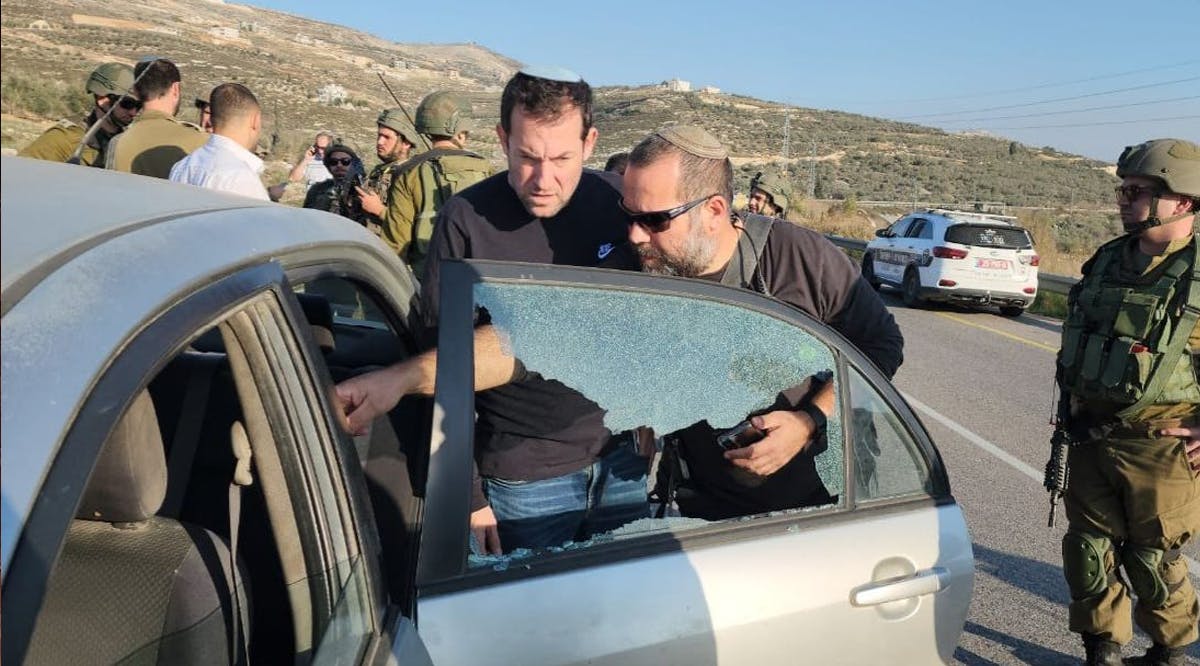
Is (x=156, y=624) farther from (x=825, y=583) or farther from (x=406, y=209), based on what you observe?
(x=406, y=209)

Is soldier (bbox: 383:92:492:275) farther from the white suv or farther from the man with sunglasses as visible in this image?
the white suv

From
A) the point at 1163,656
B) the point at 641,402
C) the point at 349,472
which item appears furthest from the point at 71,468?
the point at 1163,656

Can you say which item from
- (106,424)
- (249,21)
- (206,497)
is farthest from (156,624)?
(249,21)

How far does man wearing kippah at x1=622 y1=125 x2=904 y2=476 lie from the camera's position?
81.4 inches

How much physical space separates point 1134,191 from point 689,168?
70.5 inches

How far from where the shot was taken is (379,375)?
6.02 feet

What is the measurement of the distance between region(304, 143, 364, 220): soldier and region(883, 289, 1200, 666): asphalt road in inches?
159

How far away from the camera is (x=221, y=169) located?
348 centimetres

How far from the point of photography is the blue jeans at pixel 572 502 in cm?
197

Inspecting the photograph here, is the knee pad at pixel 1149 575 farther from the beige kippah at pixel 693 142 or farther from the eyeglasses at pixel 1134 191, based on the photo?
the beige kippah at pixel 693 142

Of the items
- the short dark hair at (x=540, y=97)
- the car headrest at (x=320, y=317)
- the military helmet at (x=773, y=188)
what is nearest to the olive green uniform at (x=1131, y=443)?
the short dark hair at (x=540, y=97)

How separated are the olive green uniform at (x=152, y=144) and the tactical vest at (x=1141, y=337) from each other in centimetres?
338

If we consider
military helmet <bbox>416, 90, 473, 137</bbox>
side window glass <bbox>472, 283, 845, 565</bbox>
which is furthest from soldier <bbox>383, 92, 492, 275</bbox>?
side window glass <bbox>472, 283, 845, 565</bbox>

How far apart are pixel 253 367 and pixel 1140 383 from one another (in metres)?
2.78
